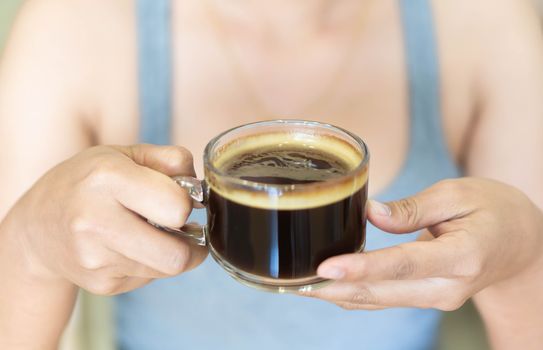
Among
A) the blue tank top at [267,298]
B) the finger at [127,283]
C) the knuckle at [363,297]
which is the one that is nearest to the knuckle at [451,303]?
the knuckle at [363,297]

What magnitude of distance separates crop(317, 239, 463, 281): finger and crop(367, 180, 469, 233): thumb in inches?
1.7

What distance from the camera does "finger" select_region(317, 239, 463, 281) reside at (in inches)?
27.1

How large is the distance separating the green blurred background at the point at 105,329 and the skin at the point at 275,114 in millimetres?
317

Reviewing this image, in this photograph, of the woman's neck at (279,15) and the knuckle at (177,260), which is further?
the woman's neck at (279,15)

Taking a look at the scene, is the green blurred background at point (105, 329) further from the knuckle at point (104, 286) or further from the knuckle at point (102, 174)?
the knuckle at point (102, 174)

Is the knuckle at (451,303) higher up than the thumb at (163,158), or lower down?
lower down

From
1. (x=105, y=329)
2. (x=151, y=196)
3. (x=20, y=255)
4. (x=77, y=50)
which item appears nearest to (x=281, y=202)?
(x=151, y=196)

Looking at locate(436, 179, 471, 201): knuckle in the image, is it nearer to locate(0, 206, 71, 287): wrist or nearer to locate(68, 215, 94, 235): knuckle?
locate(68, 215, 94, 235): knuckle

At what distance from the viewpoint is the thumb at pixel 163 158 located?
2.62 feet

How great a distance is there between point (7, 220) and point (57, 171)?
166mm

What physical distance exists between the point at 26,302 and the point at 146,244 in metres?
0.38

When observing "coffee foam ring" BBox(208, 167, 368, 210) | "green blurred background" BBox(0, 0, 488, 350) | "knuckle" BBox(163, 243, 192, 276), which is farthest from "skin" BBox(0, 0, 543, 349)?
"green blurred background" BBox(0, 0, 488, 350)

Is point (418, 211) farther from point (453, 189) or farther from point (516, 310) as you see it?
point (516, 310)

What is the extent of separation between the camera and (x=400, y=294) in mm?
802
